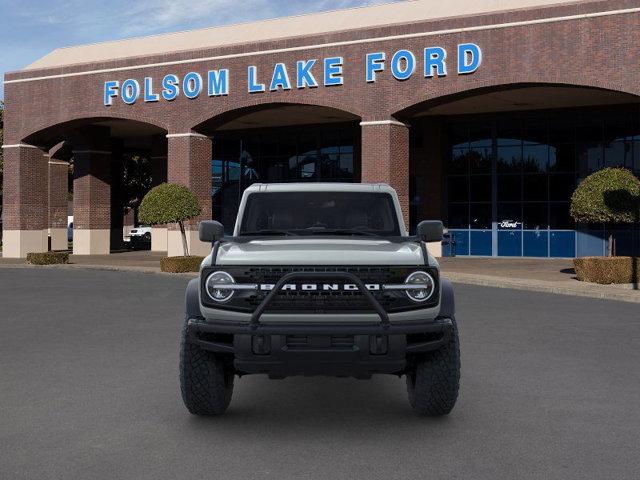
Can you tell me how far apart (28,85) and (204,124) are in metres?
11.3

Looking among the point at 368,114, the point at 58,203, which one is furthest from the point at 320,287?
the point at 58,203

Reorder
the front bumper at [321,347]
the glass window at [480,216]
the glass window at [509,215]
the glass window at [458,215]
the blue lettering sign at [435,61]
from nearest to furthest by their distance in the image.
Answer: the front bumper at [321,347], the blue lettering sign at [435,61], the glass window at [509,215], the glass window at [480,216], the glass window at [458,215]

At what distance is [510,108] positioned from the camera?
122 ft

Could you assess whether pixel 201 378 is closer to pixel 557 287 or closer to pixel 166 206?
pixel 557 287

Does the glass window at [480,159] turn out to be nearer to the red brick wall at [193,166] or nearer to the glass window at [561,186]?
the glass window at [561,186]

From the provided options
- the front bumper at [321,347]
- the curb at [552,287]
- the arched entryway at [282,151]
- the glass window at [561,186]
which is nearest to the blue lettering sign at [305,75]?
the arched entryway at [282,151]

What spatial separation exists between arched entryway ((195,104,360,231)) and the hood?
31.2 meters

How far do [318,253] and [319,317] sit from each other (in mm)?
554

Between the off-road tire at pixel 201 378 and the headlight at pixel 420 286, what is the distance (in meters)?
1.73

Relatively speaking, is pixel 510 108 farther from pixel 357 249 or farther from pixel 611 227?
pixel 357 249

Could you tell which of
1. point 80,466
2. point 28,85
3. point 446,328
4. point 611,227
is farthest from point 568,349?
point 28,85

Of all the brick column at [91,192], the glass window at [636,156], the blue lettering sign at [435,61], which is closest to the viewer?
the blue lettering sign at [435,61]

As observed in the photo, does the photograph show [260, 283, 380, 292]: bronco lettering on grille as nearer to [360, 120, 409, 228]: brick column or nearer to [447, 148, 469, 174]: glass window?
[360, 120, 409, 228]: brick column

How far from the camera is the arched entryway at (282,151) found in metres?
42.1
